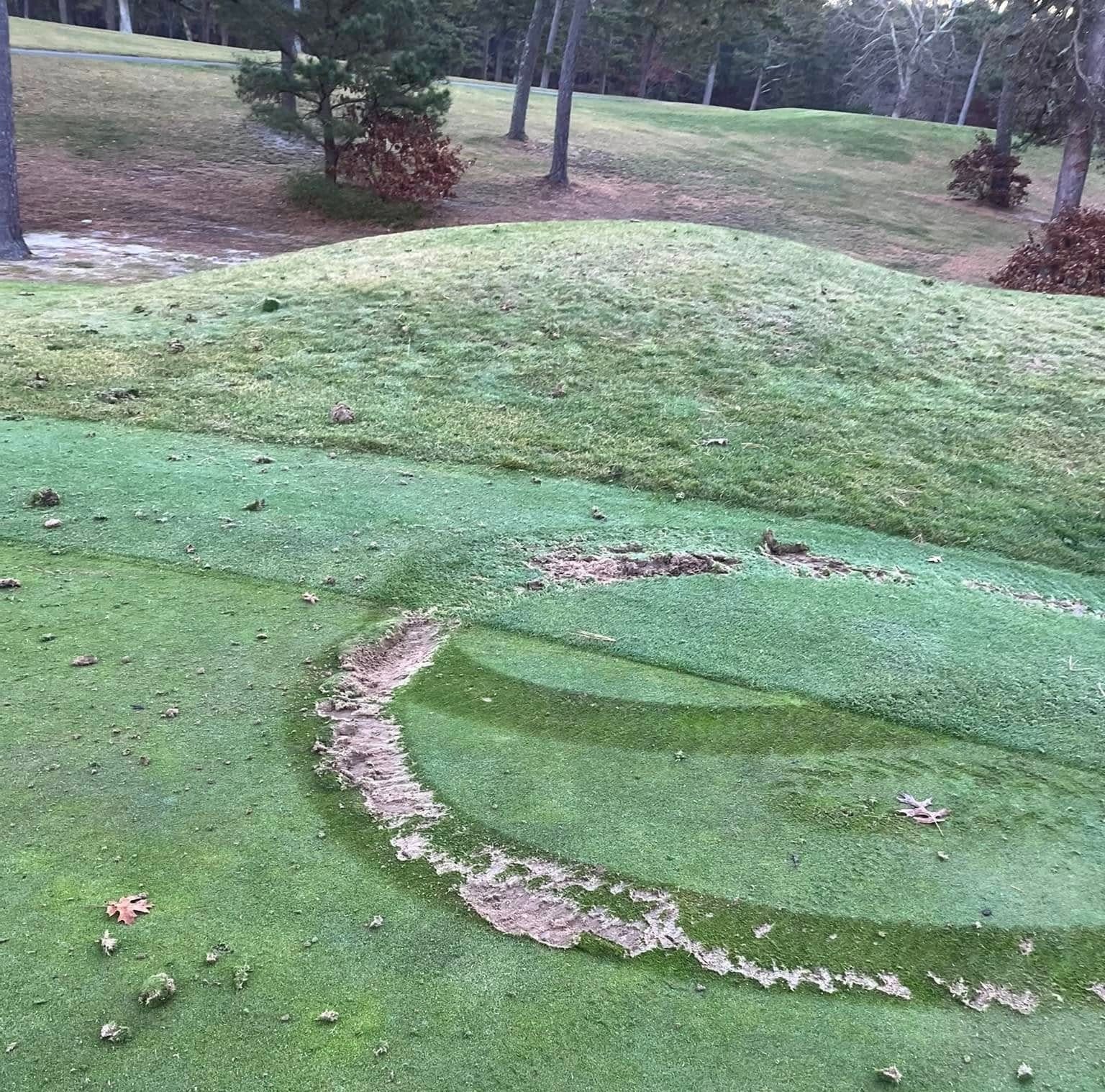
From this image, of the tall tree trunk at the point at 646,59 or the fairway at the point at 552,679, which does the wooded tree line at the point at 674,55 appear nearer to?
the tall tree trunk at the point at 646,59

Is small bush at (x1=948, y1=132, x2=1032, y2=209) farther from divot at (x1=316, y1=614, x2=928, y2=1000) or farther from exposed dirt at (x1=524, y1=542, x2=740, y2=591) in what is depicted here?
divot at (x1=316, y1=614, x2=928, y2=1000)

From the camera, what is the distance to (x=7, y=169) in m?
11.5

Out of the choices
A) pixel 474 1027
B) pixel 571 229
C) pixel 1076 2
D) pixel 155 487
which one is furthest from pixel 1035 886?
pixel 1076 2

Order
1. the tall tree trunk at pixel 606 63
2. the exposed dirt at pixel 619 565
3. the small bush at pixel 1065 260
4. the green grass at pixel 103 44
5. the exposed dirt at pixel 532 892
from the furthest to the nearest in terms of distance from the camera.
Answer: the tall tree trunk at pixel 606 63, the green grass at pixel 103 44, the small bush at pixel 1065 260, the exposed dirt at pixel 619 565, the exposed dirt at pixel 532 892

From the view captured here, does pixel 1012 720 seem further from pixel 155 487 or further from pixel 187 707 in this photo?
pixel 155 487

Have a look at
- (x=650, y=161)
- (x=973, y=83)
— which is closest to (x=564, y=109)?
(x=650, y=161)

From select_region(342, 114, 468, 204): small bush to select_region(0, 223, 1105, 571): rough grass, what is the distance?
809cm

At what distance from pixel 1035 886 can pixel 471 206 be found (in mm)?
17088

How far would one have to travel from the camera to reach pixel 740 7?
21969 millimetres

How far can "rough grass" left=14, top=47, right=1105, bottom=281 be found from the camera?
18031 millimetres

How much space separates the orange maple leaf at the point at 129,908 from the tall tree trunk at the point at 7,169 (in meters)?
11.5

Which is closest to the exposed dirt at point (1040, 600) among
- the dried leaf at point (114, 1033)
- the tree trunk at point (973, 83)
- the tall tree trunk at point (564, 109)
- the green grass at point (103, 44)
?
the dried leaf at point (114, 1033)

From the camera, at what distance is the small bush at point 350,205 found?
53.1ft

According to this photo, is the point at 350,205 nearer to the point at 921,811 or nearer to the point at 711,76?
the point at 921,811
